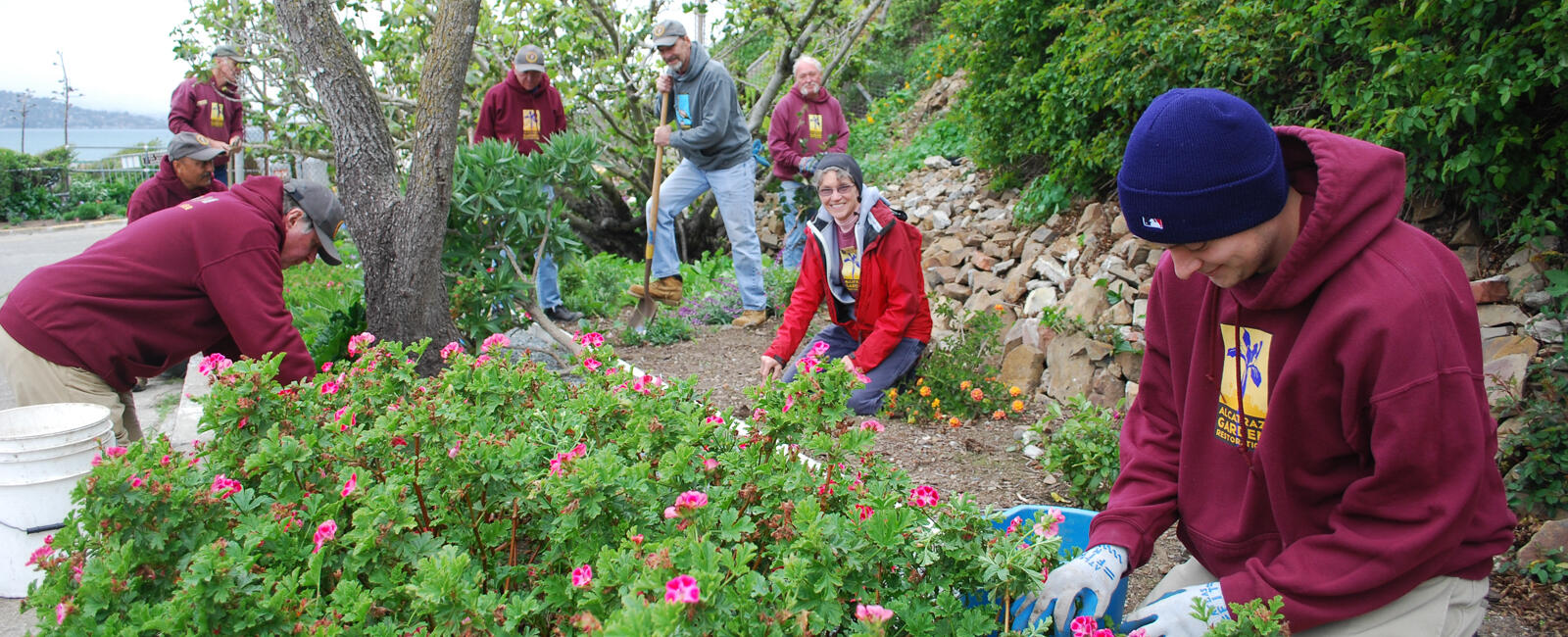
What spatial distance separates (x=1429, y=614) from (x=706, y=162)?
5230 mm

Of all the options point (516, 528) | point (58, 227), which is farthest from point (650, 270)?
point (58, 227)

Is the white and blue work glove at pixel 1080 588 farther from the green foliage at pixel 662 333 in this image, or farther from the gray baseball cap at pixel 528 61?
the gray baseball cap at pixel 528 61

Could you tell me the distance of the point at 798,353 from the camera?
5352 mm

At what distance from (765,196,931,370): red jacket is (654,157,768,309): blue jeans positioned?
5.94 feet

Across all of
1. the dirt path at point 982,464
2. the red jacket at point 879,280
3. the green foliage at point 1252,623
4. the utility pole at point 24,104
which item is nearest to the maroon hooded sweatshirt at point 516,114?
the dirt path at point 982,464

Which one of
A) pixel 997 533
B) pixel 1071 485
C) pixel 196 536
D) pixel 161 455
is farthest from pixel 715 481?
pixel 1071 485

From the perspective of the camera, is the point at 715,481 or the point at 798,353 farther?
the point at 798,353

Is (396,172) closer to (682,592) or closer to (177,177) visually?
(177,177)

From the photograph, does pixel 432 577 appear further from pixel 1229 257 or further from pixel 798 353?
pixel 798 353

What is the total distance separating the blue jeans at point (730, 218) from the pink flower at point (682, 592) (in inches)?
194

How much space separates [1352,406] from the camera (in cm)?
151

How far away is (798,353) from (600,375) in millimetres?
2903

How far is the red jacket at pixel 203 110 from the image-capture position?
281 inches

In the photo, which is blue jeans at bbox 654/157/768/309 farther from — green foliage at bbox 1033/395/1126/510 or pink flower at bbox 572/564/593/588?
pink flower at bbox 572/564/593/588
